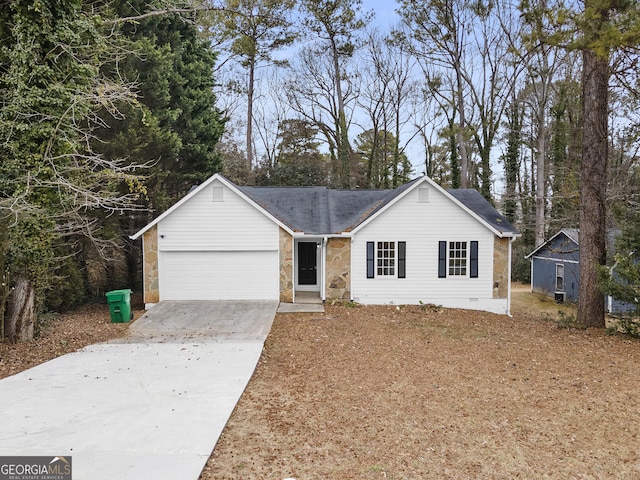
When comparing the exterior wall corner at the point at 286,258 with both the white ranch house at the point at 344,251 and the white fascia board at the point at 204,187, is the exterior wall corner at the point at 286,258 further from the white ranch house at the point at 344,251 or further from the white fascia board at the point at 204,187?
the white fascia board at the point at 204,187

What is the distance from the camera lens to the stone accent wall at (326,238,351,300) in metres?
13.9

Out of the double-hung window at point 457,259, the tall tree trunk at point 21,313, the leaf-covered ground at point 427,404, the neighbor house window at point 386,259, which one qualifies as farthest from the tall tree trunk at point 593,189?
the tall tree trunk at point 21,313

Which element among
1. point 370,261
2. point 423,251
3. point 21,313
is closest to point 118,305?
point 21,313

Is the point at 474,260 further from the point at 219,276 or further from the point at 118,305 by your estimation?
the point at 118,305

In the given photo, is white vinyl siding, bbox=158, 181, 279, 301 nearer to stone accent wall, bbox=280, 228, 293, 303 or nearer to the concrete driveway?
stone accent wall, bbox=280, 228, 293, 303

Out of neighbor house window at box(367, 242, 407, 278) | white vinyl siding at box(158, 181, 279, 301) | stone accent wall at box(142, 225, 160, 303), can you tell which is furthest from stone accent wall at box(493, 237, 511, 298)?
stone accent wall at box(142, 225, 160, 303)

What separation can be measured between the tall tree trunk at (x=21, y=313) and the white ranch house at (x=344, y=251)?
4620 millimetres

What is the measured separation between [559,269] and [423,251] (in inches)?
446

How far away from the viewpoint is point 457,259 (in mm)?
13906

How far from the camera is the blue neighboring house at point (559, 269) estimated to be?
63.6ft

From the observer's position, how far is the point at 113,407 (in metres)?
5.32

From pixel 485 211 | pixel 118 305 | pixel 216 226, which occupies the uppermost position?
pixel 485 211

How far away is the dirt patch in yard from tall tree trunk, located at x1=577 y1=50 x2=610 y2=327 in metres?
1.14

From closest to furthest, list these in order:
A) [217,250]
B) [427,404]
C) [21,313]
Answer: [427,404] → [21,313] → [217,250]
